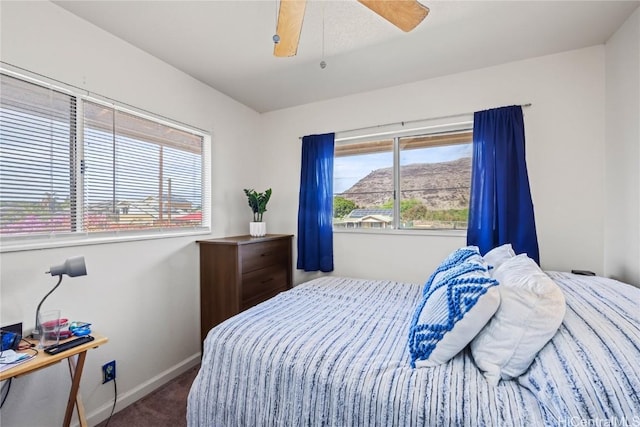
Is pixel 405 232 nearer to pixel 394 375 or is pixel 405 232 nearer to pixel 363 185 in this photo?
pixel 363 185

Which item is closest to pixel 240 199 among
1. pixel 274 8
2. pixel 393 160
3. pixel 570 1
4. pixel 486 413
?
pixel 393 160

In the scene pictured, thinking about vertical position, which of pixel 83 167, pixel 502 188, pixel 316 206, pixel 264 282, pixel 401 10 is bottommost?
pixel 264 282

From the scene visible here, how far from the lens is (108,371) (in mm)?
1864

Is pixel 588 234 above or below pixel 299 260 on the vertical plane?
above

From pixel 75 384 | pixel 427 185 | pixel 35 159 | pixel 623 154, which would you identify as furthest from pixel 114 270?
pixel 623 154

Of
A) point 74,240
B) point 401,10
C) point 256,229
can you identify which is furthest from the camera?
point 256,229

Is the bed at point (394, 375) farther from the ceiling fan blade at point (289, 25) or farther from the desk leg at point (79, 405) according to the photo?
the ceiling fan blade at point (289, 25)

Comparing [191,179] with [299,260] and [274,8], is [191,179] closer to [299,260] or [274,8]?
[299,260]

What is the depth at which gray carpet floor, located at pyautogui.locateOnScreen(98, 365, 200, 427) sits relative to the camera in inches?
71.1

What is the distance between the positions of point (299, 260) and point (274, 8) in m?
2.25

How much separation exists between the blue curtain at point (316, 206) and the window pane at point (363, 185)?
150 millimetres

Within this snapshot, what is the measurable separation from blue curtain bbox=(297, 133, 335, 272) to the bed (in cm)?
129

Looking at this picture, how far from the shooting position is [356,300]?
6.35 ft

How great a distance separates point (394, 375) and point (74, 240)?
1.97m
